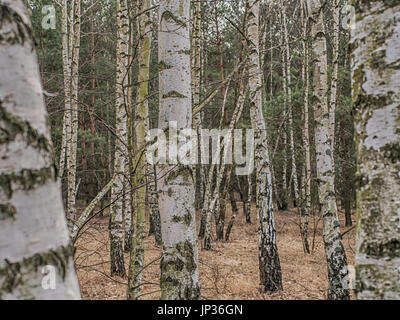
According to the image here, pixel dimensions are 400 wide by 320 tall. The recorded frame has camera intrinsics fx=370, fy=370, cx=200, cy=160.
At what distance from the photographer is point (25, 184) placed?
0.82 m

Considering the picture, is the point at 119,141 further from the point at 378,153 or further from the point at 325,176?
the point at 378,153

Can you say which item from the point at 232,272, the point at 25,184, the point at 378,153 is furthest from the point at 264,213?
the point at 25,184

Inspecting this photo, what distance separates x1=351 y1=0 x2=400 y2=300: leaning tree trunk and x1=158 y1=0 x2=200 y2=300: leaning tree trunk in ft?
5.09

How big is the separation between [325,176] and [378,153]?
16.4ft

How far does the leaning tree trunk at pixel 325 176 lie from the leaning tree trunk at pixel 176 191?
3799mm

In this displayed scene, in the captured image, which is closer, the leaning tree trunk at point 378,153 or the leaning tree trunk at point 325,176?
the leaning tree trunk at point 378,153

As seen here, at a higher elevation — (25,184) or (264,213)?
(25,184)

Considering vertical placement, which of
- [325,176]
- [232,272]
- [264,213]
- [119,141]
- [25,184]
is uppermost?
[119,141]

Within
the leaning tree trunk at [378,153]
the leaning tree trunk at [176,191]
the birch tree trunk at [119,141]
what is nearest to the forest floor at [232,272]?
the birch tree trunk at [119,141]

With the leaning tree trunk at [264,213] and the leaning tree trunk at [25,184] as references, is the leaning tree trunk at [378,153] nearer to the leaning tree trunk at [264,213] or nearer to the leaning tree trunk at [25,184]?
the leaning tree trunk at [25,184]

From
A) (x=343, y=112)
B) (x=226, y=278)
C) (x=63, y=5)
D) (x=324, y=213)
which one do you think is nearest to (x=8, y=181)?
(x=324, y=213)

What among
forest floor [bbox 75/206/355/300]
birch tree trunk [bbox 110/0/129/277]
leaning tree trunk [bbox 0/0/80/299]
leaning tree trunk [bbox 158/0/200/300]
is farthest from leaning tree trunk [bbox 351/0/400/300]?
birch tree trunk [bbox 110/0/129/277]

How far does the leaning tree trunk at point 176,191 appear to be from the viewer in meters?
2.84

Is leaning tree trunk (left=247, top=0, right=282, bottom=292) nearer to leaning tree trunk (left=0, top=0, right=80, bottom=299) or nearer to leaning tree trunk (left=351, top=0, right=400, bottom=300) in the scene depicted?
leaning tree trunk (left=351, top=0, right=400, bottom=300)
